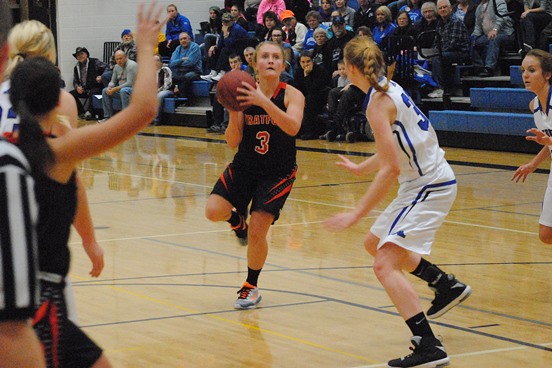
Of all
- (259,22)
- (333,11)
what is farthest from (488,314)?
(259,22)

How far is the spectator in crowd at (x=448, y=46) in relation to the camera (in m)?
14.9

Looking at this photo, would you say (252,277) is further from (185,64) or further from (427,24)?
(185,64)

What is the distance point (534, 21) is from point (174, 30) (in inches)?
363

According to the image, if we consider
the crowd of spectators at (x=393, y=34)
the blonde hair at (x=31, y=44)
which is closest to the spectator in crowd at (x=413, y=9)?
the crowd of spectators at (x=393, y=34)

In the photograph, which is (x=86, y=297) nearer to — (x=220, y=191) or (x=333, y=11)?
(x=220, y=191)

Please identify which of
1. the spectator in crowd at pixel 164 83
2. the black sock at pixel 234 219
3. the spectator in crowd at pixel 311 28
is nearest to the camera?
the black sock at pixel 234 219

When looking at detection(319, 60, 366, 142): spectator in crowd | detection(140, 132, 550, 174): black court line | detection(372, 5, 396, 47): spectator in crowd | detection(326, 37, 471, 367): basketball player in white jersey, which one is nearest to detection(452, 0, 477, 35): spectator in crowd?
detection(372, 5, 396, 47): spectator in crowd

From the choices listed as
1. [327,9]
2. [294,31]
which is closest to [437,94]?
[294,31]

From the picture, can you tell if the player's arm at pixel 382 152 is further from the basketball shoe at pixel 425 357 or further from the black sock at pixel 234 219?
the black sock at pixel 234 219

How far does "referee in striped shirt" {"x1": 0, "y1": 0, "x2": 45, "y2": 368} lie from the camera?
6.40ft

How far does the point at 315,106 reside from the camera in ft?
A: 50.9

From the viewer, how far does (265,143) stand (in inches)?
233

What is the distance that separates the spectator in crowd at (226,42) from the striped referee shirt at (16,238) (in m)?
16.2

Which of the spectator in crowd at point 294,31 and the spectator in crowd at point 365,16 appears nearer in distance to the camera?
the spectator in crowd at point 365,16
